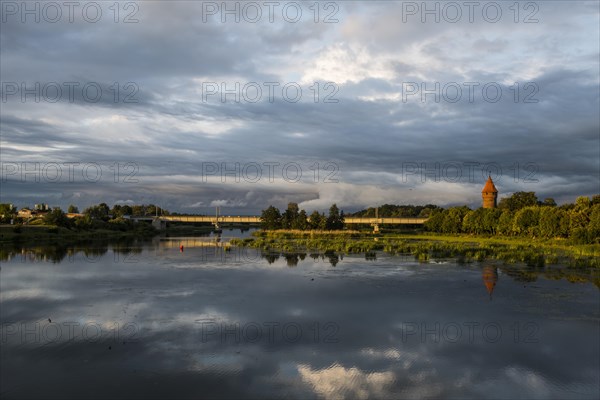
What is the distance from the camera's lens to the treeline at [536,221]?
2680 inches

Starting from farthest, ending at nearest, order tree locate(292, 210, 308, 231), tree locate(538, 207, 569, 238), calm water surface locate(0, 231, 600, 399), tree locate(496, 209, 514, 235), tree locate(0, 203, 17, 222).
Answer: tree locate(292, 210, 308, 231), tree locate(0, 203, 17, 222), tree locate(496, 209, 514, 235), tree locate(538, 207, 569, 238), calm water surface locate(0, 231, 600, 399)

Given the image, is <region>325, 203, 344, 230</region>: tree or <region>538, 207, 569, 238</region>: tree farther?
<region>325, 203, 344, 230</region>: tree

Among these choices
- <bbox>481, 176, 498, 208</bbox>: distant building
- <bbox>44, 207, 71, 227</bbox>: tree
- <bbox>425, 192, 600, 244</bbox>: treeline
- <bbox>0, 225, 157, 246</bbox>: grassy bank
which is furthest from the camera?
<bbox>481, 176, 498, 208</bbox>: distant building

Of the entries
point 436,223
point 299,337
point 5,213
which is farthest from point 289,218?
point 299,337

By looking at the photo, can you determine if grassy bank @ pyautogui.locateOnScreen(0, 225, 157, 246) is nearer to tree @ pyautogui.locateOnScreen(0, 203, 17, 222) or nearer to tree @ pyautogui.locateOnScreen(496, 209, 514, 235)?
tree @ pyautogui.locateOnScreen(0, 203, 17, 222)

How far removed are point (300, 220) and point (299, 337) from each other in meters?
120

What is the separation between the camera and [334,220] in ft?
464

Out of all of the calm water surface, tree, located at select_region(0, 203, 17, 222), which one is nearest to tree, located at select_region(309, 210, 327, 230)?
tree, located at select_region(0, 203, 17, 222)

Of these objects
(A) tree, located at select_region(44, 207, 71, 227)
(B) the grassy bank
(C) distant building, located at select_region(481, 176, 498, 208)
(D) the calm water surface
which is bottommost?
(D) the calm water surface

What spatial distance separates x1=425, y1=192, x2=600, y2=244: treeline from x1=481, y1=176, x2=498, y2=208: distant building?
134 feet

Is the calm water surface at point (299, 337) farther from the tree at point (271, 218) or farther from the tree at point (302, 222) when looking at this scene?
the tree at point (271, 218)

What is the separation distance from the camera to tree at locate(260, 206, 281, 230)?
15288cm

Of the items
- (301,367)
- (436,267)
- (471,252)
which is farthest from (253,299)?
(471,252)

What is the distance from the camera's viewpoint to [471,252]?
62.1 metres
